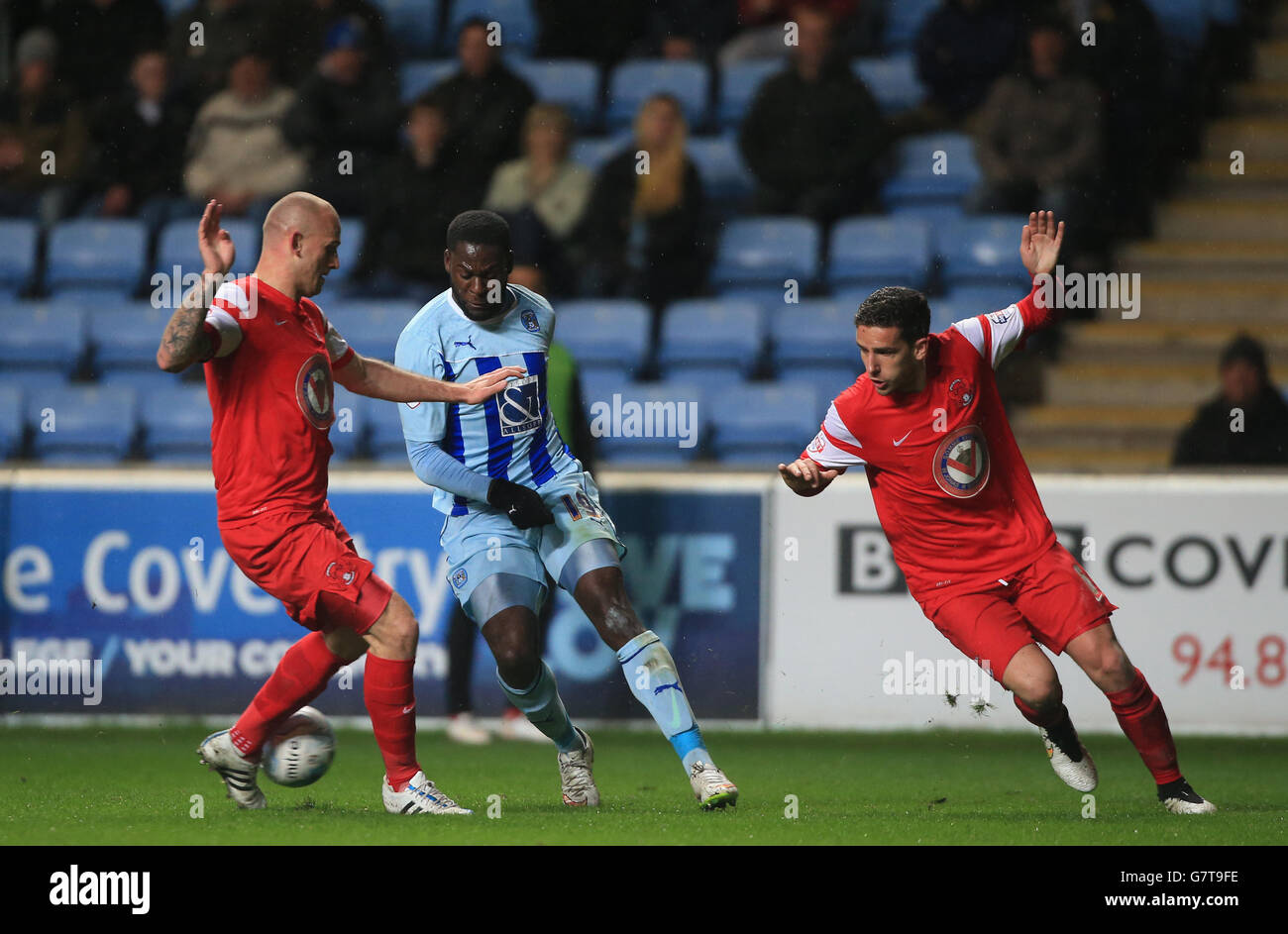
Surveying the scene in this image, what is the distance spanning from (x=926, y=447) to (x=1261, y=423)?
342 centimetres

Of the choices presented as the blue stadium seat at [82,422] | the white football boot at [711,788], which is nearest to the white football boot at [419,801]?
the white football boot at [711,788]

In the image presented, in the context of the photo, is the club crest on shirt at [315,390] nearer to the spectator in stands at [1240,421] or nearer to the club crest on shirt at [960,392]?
the club crest on shirt at [960,392]

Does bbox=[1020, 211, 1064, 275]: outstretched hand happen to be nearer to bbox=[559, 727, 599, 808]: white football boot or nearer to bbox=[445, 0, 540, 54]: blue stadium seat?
bbox=[559, 727, 599, 808]: white football boot

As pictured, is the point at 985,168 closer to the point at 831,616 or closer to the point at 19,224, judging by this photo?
the point at 831,616

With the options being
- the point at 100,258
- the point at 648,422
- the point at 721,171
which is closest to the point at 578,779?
the point at 648,422

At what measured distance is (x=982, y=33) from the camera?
35.1ft

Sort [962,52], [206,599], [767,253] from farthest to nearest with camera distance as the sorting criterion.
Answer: [962,52]
[767,253]
[206,599]

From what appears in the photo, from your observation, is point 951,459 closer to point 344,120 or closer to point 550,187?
point 550,187

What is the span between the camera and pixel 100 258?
35.6 ft

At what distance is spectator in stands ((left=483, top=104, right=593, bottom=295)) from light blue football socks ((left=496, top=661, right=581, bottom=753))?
403 cm

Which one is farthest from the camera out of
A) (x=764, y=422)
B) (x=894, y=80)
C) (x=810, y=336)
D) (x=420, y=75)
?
(x=420, y=75)

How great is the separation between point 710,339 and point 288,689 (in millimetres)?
4459

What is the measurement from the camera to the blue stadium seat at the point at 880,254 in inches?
391

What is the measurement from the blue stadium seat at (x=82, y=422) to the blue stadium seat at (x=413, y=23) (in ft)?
10.1
